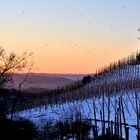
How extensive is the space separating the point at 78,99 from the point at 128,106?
1305cm

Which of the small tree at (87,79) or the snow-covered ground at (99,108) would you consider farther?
the small tree at (87,79)

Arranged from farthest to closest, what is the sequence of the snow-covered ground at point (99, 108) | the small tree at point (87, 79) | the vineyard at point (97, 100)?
the small tree at point (87, 79), the vineyard at point (97, 100), the snow-covered ground at point (99, 108)

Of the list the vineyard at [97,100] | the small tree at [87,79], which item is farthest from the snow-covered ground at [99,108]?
the small tree at [87,79]

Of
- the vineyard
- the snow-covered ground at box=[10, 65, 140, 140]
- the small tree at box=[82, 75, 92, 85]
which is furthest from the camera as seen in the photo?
the small tree at box=[82, 75, 92, 85]

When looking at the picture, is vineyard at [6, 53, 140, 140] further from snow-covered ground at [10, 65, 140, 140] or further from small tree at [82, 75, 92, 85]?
small tree at [82, 75, 92, 85]

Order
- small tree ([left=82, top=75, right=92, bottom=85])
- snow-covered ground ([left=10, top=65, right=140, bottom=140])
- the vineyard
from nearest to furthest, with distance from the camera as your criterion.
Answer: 1. snow-covered ground ([left=10, top=65, right=140, bottom=140])
2. the vineyard
3. small tree ([left=82, top=75, right=92, bottom=85])

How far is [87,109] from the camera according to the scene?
40.8 m

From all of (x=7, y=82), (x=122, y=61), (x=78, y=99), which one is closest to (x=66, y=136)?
(x=7, y=82)

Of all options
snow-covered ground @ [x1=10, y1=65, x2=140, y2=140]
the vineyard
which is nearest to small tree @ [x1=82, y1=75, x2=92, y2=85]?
the vineyard

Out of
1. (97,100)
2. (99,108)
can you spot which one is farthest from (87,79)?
(99,108)

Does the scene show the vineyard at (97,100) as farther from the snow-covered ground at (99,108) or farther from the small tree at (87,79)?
the small tree at (87,79)

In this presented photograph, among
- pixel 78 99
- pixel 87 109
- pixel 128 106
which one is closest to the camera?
pixel 128 106

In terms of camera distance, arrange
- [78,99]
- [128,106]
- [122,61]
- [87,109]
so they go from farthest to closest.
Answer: [122,61]
[78,99]
[87,109]
[128,106]

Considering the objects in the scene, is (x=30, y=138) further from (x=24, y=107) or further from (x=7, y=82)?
(x=24, y=107)
